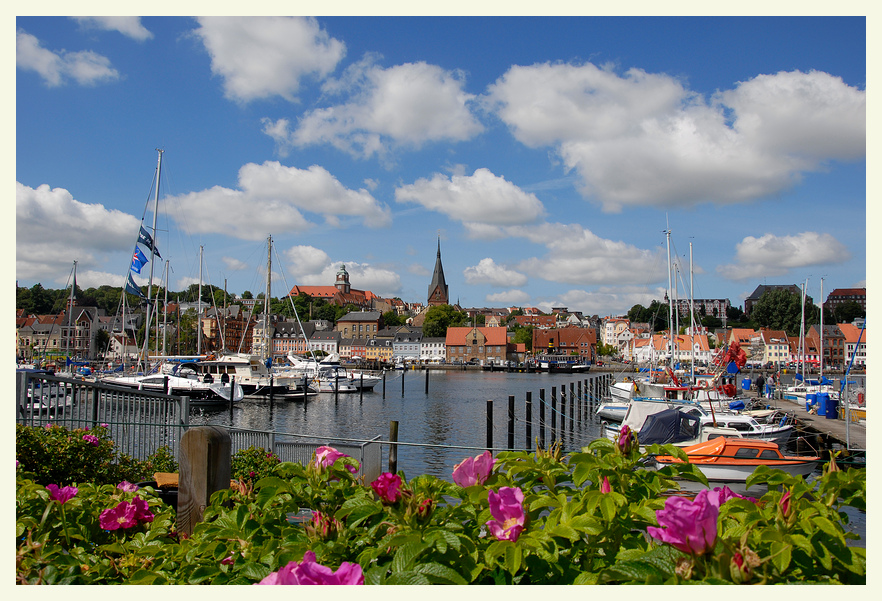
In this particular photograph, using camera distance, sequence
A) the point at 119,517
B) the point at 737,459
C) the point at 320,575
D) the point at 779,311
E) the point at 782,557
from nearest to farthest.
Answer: the point at 320,575
the point at 782,557
the point at 119,517
the point at 737,459
the point at 779,311

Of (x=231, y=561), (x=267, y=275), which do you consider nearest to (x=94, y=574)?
(x=231, y=561)

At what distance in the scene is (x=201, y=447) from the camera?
344 centimetres

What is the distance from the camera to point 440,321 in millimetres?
170000

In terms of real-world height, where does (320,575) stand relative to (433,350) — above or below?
above

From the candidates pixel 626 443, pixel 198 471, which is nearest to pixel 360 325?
pixel 198 471

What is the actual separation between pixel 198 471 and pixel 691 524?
Answer: 2.68m

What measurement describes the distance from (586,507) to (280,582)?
1087mm

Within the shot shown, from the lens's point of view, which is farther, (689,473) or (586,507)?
(689,473)

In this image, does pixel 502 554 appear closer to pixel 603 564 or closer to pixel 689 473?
pixel 603 564

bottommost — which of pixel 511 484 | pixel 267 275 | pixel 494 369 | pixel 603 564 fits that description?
pixel 494 369

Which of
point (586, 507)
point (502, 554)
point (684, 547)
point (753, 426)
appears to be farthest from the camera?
point (753, 426)

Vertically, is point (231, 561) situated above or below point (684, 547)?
below

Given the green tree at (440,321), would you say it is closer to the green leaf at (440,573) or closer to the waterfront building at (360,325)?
the waterfront building at (360,325)

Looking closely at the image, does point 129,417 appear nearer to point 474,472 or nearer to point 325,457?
point 325,457
